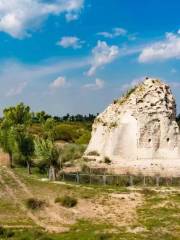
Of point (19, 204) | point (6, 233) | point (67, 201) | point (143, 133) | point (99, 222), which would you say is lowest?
point (6, 233)

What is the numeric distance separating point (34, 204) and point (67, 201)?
2.66m

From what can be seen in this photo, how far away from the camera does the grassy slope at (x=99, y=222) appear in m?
31.1

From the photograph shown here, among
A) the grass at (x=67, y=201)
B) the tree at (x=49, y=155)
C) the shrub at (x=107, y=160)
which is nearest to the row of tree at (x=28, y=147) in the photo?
the tree at (x=49, y=155)

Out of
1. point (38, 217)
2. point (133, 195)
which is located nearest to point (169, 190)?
point (133, 195)

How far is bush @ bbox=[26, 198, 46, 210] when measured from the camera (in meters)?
38.1

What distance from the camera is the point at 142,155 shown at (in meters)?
52.5

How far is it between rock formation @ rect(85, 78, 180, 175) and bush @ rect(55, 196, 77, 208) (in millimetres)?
11960

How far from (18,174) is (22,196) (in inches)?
379

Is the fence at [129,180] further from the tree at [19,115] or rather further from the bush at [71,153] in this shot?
the tree at [19,115]

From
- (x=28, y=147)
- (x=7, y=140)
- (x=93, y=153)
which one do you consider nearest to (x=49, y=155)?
(x=28, y=147)

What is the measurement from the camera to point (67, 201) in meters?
38.5

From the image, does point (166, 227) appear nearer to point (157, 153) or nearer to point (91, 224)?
point (91, 224)

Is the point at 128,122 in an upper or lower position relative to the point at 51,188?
upper

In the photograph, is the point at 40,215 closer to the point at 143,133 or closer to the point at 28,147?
the point at 28,147
